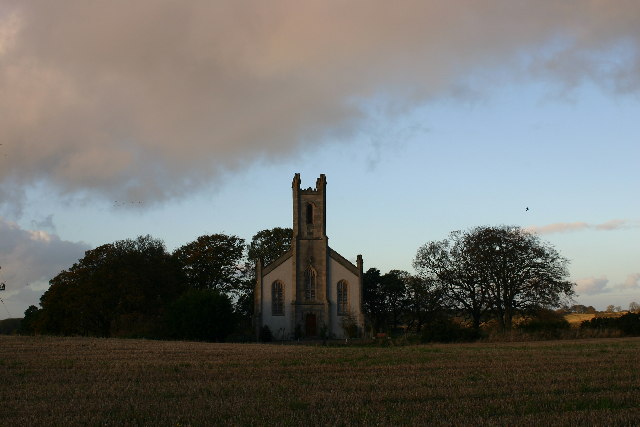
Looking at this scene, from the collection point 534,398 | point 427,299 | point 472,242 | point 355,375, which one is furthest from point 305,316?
point 534,398

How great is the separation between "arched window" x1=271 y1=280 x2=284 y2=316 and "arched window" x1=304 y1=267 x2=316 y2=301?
2233mm

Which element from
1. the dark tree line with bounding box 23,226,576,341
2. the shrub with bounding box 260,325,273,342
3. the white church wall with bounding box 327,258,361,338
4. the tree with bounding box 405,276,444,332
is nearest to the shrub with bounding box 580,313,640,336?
the dark tree line with bounding box 23,226,576,341

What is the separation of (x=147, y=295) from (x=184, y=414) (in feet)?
160

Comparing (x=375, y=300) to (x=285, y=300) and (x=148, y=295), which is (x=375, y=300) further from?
(x=148, y=295)

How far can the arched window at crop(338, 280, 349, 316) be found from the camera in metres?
61.7

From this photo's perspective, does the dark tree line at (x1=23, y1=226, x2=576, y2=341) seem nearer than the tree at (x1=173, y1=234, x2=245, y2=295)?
Yes

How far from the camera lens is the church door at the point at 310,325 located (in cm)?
6084

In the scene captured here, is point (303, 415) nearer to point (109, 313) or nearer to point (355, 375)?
point (355, 375)

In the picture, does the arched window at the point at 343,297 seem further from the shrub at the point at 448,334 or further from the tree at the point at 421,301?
the shrub at the point at 448,334

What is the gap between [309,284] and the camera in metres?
62.2

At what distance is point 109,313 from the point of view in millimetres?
57719

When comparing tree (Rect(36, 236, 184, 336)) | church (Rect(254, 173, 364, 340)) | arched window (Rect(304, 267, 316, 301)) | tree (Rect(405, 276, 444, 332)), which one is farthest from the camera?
tree (Rect(405, 276, 444, 332))

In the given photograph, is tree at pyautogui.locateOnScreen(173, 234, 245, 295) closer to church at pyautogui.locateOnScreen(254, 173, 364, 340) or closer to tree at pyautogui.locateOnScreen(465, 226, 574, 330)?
church at pyautogui.locateOnScreen(254, 173, 364, 340)

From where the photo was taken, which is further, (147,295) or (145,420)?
(147,295)
